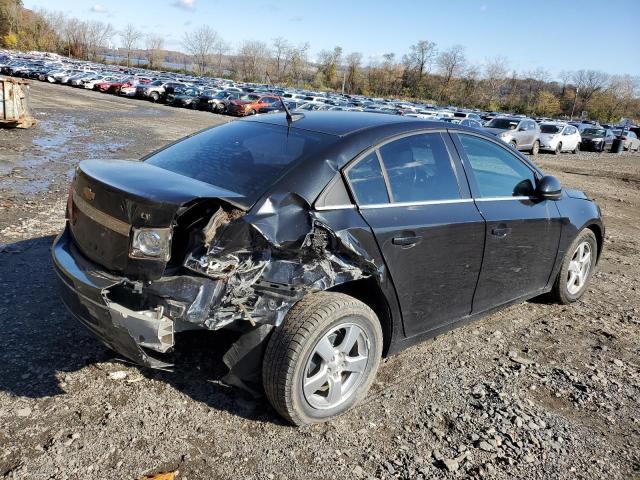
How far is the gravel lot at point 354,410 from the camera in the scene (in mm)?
2643

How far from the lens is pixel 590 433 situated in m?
3.09

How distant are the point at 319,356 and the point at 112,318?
3.62ft

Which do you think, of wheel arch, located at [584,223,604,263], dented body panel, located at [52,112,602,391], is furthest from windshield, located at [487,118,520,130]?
dented body panel, located at [52,112,602,391]

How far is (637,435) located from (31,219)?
6483 millimetres

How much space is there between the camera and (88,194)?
3000 mm

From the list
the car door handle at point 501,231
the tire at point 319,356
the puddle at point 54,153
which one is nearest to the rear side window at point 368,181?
the tire at point 319,356

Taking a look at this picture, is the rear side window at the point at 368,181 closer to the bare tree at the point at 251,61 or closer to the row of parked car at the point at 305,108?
the row of parked car at the point at 305,108

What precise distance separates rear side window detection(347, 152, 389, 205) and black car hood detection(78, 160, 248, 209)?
70 cm

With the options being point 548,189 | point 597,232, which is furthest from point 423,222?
point 597,232

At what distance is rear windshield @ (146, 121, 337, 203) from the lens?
9.88 ft

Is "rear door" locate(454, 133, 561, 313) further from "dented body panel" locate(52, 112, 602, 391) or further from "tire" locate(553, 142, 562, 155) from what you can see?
"tire" locate(553, 142, 562, 155)

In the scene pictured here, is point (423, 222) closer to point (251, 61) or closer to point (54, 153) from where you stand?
point (54, 153)

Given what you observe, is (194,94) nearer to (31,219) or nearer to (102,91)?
(102,91)

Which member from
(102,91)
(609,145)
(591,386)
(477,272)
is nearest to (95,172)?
(477,272)
